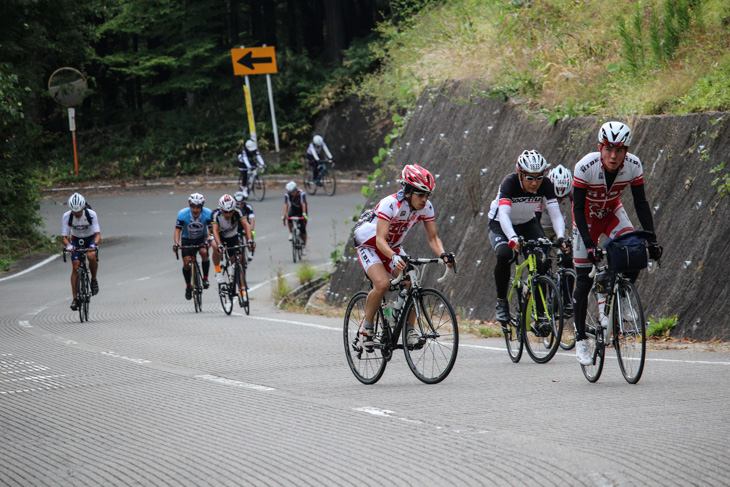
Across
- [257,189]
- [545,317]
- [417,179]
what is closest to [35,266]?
[257,189]

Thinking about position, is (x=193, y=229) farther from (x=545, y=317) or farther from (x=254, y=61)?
(x=254, y=61)

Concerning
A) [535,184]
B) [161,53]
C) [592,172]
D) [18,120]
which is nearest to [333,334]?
[535,184]

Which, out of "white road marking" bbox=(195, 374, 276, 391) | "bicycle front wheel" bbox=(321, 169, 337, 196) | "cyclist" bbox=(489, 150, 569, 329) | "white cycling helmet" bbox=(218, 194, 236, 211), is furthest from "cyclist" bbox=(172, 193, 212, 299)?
"bicycle front wheel" bbox=(321, 169, 337, 196)

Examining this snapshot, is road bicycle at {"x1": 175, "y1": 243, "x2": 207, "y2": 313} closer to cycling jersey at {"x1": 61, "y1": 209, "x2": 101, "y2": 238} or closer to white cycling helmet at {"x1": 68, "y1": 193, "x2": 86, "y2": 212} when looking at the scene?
cycling jersey at {"x1": 61, "y1": 209, "x2": 101, "y2": 238}

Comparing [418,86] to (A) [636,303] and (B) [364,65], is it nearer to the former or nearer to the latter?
(A) [636,303]

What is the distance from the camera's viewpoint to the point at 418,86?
64.6 feet

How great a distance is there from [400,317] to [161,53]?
3797 centimetres

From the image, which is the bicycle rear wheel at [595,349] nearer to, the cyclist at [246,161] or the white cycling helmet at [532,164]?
the white cycling helmet at [532,164]

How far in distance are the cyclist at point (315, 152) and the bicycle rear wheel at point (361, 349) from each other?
25334 mm

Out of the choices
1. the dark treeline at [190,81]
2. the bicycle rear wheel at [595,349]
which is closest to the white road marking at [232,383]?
the bicycle rear wheel at [595,349]

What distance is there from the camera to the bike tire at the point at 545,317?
8.67m

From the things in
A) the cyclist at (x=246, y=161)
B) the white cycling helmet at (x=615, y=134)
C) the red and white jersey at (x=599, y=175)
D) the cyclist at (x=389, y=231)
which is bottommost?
the cyclist at (x=389, y=231)

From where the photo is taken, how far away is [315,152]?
111 feet

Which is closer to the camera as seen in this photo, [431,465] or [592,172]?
[431,465]
